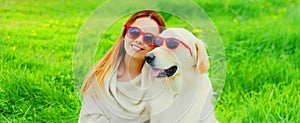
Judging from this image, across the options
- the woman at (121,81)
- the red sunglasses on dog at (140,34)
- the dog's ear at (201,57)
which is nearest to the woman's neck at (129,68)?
the woman at (121,81)

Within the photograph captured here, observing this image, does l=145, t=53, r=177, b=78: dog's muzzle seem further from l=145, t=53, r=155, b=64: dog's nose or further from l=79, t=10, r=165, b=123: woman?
l=79, t=10, r=165, b=123: woman

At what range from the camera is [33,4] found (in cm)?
588

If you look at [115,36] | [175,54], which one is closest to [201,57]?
[175,54]

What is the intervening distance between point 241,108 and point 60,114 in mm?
1140

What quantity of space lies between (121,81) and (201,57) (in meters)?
0.35

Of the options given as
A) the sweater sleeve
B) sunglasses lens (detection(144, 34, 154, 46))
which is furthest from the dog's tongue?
the sweater sleeve

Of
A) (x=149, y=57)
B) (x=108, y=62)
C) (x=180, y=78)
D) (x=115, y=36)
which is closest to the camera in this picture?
(x=149, y=57)

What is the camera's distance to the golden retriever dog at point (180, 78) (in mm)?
2236

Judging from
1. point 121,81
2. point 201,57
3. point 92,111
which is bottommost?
point 92,111

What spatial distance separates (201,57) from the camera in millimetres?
2260

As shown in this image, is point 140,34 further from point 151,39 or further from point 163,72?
point 163,72

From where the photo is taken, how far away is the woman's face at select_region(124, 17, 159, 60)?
7.49 ft

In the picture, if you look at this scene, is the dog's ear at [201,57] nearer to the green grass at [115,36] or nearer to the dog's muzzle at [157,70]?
the dog's muzzle at [157,70]

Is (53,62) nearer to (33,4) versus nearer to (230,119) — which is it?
(230,119)
